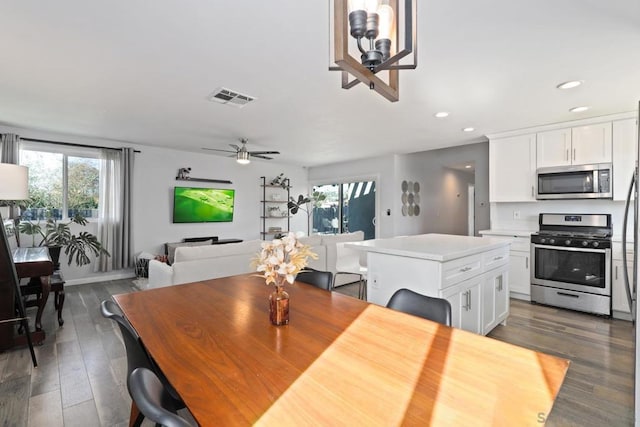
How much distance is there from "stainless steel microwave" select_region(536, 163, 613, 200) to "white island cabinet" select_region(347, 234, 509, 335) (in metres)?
1.86

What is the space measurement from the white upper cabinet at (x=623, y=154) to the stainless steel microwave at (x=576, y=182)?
0.07 m

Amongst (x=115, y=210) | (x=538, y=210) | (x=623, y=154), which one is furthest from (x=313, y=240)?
(x=623, y=154)

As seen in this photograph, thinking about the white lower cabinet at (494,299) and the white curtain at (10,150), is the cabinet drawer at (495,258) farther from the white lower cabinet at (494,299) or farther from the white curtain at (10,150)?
the white curtain at (10,150)

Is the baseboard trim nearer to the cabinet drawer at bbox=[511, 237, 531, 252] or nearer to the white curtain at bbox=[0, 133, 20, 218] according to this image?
the white curtain at bbox=[0, 133, 20, 218]

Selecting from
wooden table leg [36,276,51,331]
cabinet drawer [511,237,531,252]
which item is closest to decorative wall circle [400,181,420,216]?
cabinet drawer [511,237,531,252]

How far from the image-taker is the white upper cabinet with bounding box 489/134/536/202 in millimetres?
4273

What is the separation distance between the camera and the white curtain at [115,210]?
16.9 feet

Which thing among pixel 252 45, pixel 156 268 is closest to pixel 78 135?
pixel 156 268

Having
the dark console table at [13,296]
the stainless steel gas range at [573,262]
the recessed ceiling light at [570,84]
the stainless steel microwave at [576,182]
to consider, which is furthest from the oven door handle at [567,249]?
the dark console table at [13,296]

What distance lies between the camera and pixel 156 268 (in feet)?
10.6

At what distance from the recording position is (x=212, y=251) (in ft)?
10.8

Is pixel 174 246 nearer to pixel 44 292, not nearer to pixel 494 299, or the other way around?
pixel 44 292

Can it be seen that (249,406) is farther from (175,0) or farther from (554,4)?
(554,4)

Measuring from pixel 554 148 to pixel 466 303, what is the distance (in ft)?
10.0
